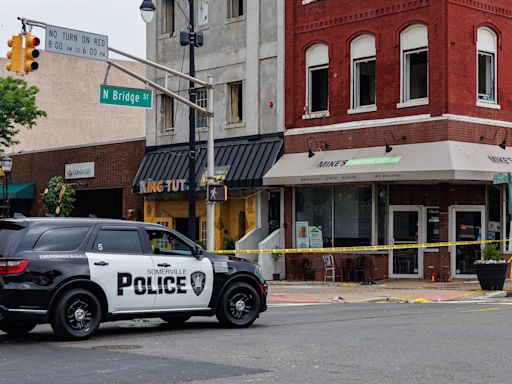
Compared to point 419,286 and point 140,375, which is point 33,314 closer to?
point 140,375

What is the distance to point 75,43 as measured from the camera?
23.0 meters

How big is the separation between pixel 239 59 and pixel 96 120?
26011 mm

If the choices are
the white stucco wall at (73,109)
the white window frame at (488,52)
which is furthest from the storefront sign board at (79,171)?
the white window frame at (488,52)

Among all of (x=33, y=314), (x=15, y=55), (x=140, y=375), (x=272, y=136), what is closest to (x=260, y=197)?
(x=272, y=136)

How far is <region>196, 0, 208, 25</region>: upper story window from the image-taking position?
1409 inches

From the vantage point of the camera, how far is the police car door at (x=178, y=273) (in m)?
14.9

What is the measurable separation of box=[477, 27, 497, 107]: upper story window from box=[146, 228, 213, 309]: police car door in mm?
15769

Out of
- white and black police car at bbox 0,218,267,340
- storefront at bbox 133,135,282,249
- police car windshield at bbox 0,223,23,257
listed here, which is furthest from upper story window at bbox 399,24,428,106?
police car windshield at bbox 0,223,23,257

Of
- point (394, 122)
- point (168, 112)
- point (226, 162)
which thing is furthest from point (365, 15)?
point (168, 112)

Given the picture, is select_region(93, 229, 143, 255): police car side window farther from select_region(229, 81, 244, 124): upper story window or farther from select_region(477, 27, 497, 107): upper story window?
select_region(229, 81, 244, 124): upper story window

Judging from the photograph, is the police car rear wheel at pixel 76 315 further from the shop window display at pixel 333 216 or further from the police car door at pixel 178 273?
the shop window display at pixel 333 216

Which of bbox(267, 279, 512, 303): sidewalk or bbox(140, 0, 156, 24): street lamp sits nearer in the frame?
bbox(267, 279, 512, 303): sidewalk

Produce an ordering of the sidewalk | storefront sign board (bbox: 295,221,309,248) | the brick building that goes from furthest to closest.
Result: storefront sign board (bbox: 295,221,309,248)
the brick building
the sidewalk

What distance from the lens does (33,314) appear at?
13.5m
